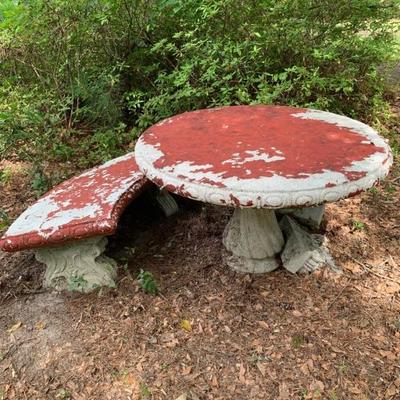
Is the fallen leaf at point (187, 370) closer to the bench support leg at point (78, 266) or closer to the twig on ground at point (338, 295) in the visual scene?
the bench support leg at point (78, 266)

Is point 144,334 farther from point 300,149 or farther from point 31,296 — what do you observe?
point 300,149

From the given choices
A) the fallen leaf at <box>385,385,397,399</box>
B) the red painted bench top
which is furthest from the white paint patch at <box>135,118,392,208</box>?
the fallen leaf at <box>385,385,397,399</box>

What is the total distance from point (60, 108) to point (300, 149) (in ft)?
Result: 10.3

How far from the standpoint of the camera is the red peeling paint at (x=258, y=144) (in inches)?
85.2

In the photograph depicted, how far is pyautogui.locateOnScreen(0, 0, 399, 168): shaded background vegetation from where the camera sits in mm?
4086

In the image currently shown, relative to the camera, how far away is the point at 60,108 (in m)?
4.69

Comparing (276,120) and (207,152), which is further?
(276,120)

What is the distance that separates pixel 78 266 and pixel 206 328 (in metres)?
0.87

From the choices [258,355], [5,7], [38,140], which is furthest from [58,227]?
[5,7]

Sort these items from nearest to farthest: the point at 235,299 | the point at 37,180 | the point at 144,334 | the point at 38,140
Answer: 1. the point at 144,334
2. the point at 235,299
3. the point at 37,180
4. the point at 38,140

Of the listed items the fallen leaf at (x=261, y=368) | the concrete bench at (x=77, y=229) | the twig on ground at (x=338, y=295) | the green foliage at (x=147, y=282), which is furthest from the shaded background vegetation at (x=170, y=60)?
the fallen leaf at (x=261, y=368)

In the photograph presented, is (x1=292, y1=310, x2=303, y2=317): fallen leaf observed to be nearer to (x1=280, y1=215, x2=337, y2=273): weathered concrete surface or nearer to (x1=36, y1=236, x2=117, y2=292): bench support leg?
(x1=280, y1=215, x2=337, y2=273): weathered concrete surface

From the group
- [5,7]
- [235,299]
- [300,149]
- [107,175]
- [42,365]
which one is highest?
[5,7]

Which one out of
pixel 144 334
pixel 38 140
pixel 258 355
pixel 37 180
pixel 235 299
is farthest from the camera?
pixel 38 140
